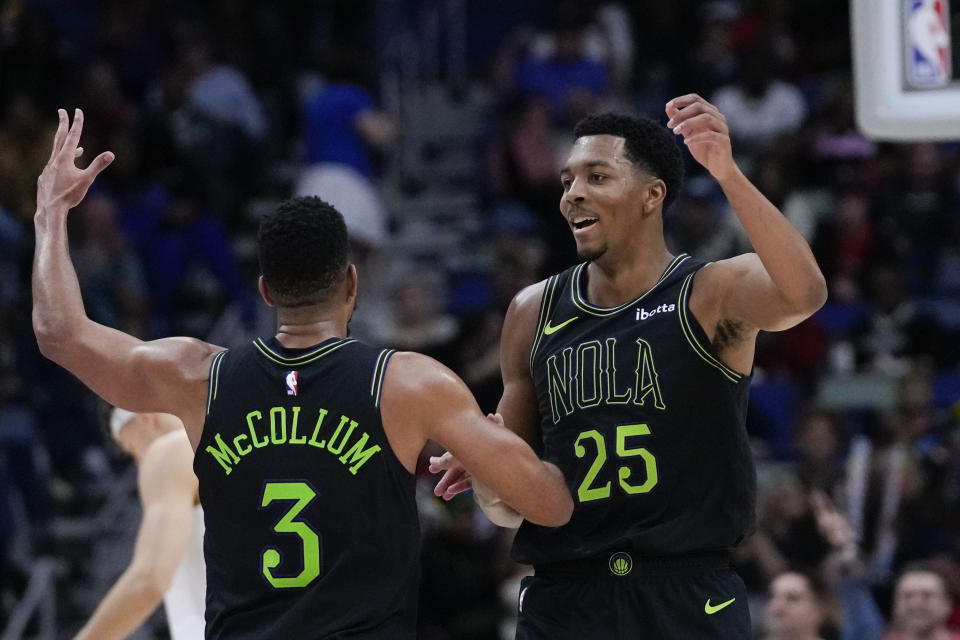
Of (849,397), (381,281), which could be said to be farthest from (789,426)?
(381,281)

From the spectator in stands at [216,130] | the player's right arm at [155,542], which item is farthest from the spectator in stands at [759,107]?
the player's right arm at [155,542]

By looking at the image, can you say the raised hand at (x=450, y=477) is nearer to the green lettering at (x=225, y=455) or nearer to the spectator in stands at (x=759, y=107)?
the green lettering at (x=225, y=455)

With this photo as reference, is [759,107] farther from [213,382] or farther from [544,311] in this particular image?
[213,382]

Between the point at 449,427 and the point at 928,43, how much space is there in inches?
95.3

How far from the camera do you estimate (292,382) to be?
4191 millimetres

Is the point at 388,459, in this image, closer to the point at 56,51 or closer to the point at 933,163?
the point at 933,163

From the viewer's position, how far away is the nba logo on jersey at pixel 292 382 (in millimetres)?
4180

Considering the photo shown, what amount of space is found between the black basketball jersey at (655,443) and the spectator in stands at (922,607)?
10.5 ft

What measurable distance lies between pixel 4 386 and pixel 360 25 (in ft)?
21.5

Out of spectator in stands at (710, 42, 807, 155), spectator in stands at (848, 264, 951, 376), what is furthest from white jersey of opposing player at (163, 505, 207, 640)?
spectator in stands at (710, 42, 807, 155)

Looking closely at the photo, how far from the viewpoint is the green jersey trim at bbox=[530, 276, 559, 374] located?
16.5 feet

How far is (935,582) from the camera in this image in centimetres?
759

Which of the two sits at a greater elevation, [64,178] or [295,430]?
[64,178]

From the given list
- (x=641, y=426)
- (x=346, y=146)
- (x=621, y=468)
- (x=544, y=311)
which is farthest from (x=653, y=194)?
(x=346, y=146)
